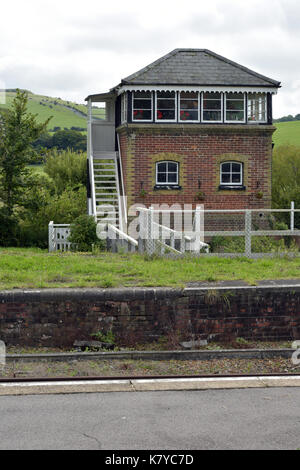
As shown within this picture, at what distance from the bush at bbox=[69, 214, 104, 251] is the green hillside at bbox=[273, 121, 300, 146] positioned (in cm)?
6257

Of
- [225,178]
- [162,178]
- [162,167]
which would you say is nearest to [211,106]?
[225,178]

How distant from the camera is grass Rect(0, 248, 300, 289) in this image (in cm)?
1200

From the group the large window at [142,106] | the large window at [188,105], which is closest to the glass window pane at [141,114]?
the large window at [142,106]

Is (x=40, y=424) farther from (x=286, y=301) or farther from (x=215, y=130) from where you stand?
(x=215, y=130)

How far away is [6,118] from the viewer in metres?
24.5

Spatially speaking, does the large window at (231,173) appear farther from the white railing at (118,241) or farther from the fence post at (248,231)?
the fence post at (248,231)

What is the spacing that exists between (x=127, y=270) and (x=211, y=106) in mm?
13636

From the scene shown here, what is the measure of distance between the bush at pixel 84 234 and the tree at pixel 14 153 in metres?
4.55

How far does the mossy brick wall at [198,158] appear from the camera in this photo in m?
25.1

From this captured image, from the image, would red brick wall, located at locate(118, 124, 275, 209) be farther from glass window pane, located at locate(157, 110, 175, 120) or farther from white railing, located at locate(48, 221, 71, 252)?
white railing, located at locate(48, 221, 71, 252)

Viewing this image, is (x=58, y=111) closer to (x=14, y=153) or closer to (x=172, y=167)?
(x=172, y=167)

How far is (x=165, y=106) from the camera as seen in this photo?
990 inches
